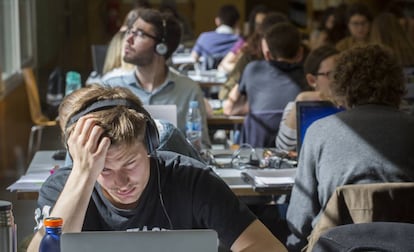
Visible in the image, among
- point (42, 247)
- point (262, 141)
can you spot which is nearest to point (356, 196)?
point (42, 247)

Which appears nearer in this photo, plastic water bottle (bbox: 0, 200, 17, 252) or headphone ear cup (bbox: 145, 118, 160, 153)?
plastic water bottle (bbox: 0, 200, 17, 252)

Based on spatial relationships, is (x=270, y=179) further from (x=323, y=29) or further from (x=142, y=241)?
(x=323, y=29)

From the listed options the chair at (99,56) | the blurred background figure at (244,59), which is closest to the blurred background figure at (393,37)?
the blurred background figure at (244,59)

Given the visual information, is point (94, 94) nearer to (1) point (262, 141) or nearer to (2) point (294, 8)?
(1) point (262, 141)

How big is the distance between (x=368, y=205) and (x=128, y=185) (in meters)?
0.91

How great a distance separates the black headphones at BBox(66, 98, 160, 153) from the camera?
267 centimetres

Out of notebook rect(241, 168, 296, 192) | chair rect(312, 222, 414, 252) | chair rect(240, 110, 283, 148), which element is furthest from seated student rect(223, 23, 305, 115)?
chair rect(312, 222, 414, 252)

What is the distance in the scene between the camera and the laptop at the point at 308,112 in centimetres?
443

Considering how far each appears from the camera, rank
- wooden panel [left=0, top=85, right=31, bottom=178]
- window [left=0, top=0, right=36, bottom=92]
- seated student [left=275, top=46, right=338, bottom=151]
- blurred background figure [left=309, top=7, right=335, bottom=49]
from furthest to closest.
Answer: blurred background figure [left=309, top=7, right=335, bottom=49], window [left=0, top=0, right=36, bottom=92], wooden panel [left=0, top=85, right=31, bottom=178], seated student [left=275, top=46, right=338, bottom=151]

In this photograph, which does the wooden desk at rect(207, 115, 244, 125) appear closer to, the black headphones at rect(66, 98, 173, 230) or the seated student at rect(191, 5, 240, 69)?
the seated student at rect(191, 5, 240, 69)

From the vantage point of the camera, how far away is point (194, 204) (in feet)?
9.33

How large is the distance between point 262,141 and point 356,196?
2808 millimetres

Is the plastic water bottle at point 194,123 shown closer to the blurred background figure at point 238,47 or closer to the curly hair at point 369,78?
the curly hair at point 369,78

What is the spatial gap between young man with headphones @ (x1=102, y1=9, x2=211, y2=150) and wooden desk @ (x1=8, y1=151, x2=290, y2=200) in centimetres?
65
